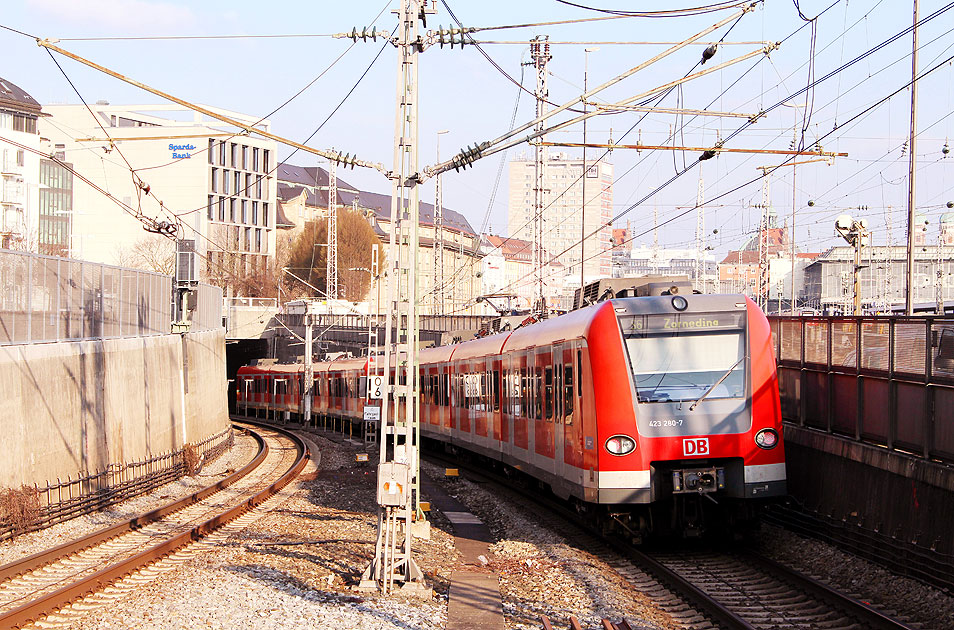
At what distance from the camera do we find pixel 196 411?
34.7 metres

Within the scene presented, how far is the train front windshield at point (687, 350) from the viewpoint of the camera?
42.9 ft

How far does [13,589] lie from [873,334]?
33.4ft

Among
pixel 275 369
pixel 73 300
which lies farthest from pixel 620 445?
pixel 275 369

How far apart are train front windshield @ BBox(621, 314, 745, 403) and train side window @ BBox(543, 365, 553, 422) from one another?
8.44 ft

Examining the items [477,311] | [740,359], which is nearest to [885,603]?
[740,359]

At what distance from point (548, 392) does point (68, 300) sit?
409 inches

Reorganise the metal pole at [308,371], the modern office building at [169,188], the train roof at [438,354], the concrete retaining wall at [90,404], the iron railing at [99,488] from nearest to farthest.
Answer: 1. the iron railing at [99,488]
2. the concrete retaining wall at [90,404]
3. the train roof at [438,354]
4. the metal pole at [308,371]
5. the modern office building at [169,188]

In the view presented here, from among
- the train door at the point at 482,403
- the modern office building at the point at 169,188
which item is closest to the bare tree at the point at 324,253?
the modern office building at the point at 169,188

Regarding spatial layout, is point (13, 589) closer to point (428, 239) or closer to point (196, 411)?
point (196, 411)

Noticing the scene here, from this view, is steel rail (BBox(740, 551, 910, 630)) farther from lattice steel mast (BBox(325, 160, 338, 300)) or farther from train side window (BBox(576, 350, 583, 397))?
lattice steel mast (BBox(325, 160, 338, 300))

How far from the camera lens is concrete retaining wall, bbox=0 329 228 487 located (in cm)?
1723

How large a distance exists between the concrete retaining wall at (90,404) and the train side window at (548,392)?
8.37 meters

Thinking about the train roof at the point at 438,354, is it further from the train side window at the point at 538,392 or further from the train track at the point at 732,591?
the train track at the point at 732,591

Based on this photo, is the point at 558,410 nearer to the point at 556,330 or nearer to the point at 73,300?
the point at 556,330
